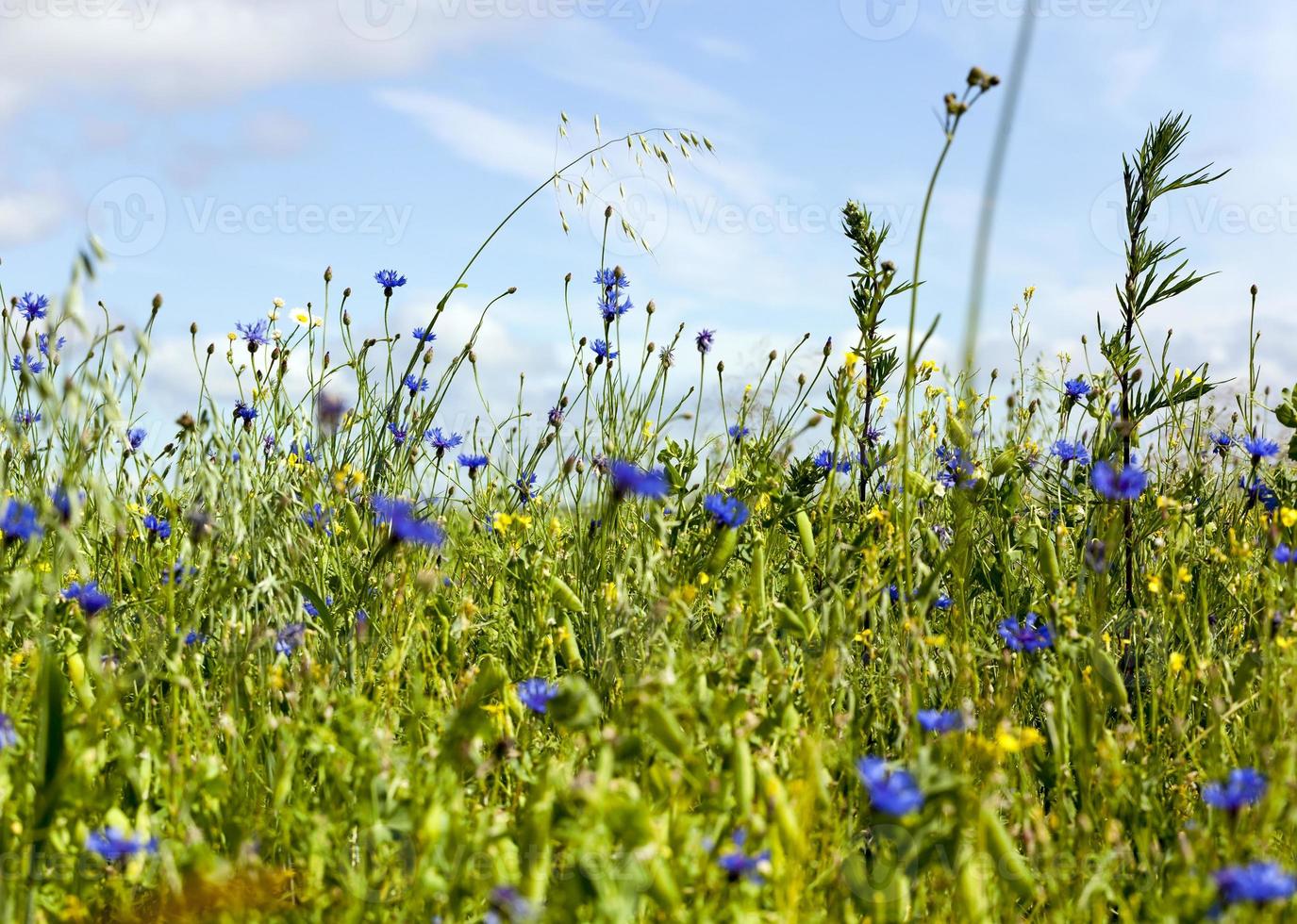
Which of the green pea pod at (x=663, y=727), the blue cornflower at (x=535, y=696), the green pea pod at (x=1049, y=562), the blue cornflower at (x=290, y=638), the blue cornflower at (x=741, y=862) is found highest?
the green pea pod at (x=1049, y=562)

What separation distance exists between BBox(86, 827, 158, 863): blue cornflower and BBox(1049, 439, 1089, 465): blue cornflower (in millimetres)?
2486

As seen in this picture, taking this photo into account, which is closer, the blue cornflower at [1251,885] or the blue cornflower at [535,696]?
the blue cornflower at [1251,885]

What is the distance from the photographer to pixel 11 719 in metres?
1.81

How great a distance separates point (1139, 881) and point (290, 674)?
4.81 ft

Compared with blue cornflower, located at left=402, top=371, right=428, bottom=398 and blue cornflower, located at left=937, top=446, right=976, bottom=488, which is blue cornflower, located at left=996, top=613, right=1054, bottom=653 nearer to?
blue cornflower, located at left=937, top=446, right=976, bottom=488

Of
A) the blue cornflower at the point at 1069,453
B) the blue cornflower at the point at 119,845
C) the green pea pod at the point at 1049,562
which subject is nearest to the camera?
the blue cornflower at the point at 119,845

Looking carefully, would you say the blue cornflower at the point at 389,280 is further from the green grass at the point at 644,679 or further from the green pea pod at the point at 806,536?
the green pea pod at the point at 806,536

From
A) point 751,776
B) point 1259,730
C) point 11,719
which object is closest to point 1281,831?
point 1259,730

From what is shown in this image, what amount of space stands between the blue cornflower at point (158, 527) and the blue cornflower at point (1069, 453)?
2391 mm

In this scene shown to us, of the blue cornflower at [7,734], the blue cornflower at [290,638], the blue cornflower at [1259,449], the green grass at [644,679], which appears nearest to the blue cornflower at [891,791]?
the green grass at [644,679]

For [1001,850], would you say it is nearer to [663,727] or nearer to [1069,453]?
[663,727]

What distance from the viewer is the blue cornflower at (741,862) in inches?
53.7

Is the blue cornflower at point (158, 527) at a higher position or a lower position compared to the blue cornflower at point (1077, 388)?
lower

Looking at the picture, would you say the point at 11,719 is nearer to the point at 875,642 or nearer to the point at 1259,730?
the point at 875,642
